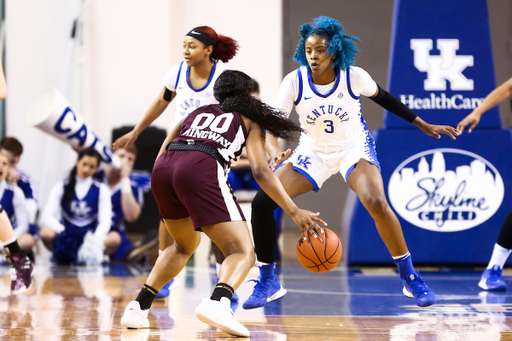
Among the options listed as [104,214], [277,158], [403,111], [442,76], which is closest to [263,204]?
[277,158]

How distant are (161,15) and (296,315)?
658 cm

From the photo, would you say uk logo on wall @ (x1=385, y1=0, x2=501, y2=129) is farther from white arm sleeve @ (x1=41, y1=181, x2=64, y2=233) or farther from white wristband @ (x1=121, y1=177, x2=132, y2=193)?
white arm sleeve @ (x1=41, y1=181, x2=64, y2=233)

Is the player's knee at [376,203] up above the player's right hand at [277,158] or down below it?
below

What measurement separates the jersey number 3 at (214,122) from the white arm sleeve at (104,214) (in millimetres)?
3321

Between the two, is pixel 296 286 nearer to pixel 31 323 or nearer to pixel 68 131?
pixel 31 323

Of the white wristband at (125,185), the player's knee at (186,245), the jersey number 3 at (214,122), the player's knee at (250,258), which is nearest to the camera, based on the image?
the player's knee at (250,258)

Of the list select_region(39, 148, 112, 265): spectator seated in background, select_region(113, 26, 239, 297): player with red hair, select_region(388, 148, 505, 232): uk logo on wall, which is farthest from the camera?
select_region(39, 148, 112, 265): spectator seated in background

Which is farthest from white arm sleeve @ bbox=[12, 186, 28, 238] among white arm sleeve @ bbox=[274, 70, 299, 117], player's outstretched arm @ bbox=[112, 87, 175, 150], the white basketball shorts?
white arm sleeve @ bbox=[274, 70, 299, 117]

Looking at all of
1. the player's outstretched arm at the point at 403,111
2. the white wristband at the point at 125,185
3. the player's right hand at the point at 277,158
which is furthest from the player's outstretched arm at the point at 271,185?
the white wristband at the point at 125,185

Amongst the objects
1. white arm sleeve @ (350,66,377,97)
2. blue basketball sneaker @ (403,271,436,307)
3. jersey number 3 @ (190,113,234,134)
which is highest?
white arm sleeve @ (350,66,377,97)

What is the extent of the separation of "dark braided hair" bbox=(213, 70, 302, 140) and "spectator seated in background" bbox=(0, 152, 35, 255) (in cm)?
353

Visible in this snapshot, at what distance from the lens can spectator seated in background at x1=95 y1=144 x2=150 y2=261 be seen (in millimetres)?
6512

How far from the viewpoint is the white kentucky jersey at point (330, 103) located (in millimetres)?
3932

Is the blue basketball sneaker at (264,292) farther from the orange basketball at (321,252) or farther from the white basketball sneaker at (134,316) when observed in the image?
the white basketball sneaker at (134,316)
